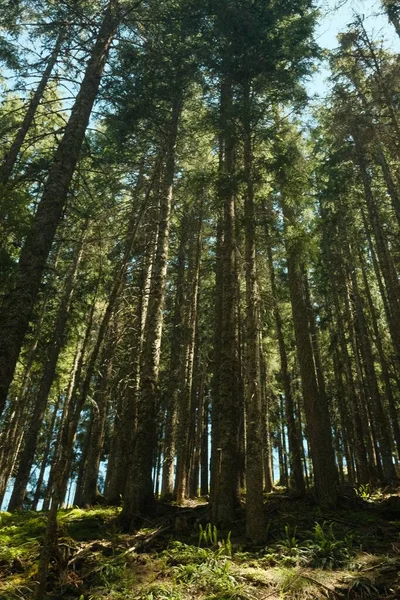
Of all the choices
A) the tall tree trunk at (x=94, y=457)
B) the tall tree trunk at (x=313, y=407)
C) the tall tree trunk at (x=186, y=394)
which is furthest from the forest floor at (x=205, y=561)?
the tall tree trunk at (x=94, y=457)

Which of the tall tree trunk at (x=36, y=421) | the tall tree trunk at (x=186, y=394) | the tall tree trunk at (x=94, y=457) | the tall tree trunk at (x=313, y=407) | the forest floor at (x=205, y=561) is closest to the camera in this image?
the forest floor at (x=205, y=561)

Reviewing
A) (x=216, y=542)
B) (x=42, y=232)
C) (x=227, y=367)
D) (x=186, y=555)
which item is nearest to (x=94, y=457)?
(x=227, y=367)

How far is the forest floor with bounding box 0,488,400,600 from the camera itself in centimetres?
471

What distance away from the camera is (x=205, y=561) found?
5.73 meters

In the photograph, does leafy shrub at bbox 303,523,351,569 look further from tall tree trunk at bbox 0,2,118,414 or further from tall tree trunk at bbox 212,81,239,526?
tall tree trunk at bbox 0,2,118,414

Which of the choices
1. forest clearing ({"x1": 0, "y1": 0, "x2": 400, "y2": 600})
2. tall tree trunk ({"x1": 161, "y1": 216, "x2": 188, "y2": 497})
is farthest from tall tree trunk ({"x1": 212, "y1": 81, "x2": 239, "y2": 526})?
tall tree trunk ({"x1": 161, "y1": 216, "x2": 188, "y2": 497})

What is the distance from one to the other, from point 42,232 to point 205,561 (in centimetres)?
581

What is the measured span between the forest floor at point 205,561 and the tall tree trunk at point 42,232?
8.07 feet

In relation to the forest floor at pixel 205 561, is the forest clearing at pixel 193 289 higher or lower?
higher

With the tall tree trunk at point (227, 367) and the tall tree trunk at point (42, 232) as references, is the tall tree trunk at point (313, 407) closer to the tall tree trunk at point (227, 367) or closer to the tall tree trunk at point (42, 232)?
the tall tree trunk at point (227, 367)

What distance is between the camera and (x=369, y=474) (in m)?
14.8

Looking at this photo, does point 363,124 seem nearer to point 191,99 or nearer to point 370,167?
point 370,167

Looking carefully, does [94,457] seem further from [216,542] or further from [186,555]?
[186,555]

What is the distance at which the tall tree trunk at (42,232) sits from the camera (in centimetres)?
579
